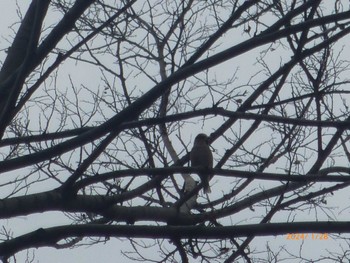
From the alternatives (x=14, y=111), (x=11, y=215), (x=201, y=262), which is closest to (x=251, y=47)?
(x=14, y=111)

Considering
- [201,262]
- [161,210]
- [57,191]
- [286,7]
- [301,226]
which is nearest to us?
[301,226]

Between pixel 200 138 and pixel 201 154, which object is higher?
pixel 200 138

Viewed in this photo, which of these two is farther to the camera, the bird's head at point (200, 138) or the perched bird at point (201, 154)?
the bird's head at point (200, 138)

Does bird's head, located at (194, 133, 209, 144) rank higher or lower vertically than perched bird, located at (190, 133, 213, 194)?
higher

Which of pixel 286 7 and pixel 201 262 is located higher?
pixel 286 7

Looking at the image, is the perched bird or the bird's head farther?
the bird's head

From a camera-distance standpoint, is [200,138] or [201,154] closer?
[201,154]

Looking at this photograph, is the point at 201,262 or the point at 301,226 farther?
the point at 201,262

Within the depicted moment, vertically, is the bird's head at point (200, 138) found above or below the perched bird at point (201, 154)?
above

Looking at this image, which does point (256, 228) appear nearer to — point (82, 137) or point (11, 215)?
point (82, 137)

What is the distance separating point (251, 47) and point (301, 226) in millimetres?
769

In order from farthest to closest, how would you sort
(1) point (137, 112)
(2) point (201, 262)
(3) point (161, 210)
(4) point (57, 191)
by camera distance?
(2) point (201, 262) < (3) point (161, 210) < (4) point (57, 191) < (1) point (137, 112)

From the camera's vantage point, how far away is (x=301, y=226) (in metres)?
2.73

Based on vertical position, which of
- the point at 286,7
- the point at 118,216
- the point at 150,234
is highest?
the point at 286,7
